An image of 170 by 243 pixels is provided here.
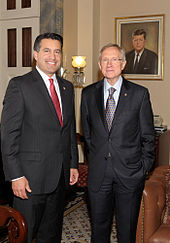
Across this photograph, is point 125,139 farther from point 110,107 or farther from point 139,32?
point 139,32

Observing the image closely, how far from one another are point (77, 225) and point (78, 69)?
268 cm

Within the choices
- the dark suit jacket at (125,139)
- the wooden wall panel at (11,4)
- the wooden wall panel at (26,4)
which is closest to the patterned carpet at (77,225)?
the dark suit jacket at (125,139)

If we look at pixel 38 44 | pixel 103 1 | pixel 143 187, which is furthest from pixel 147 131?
pixel 103 1

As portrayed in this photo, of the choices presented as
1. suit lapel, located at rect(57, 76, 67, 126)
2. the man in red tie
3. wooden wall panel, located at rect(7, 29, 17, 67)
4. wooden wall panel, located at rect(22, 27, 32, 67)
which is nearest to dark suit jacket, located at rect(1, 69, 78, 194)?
the man in red tie

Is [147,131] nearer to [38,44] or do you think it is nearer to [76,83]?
[38,44]

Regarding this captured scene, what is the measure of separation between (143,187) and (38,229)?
3.07 ft

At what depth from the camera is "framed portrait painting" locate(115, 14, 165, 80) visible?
559cm

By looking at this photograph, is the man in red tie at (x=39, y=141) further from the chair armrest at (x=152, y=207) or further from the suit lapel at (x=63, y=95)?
the chair armrest at (x=152, y=207)

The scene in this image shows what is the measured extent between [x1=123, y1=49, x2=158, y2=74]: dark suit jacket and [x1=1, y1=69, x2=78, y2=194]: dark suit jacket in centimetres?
352

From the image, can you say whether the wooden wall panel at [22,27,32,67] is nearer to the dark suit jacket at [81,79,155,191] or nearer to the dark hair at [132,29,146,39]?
the dark hair at [132,29,146,39]

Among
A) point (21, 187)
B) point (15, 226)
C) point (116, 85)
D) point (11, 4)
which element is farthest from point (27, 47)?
point (15, 226)

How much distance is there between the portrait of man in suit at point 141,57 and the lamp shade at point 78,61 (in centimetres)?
88

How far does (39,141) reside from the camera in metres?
2.44

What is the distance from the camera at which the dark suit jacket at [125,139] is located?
2.60 meters
